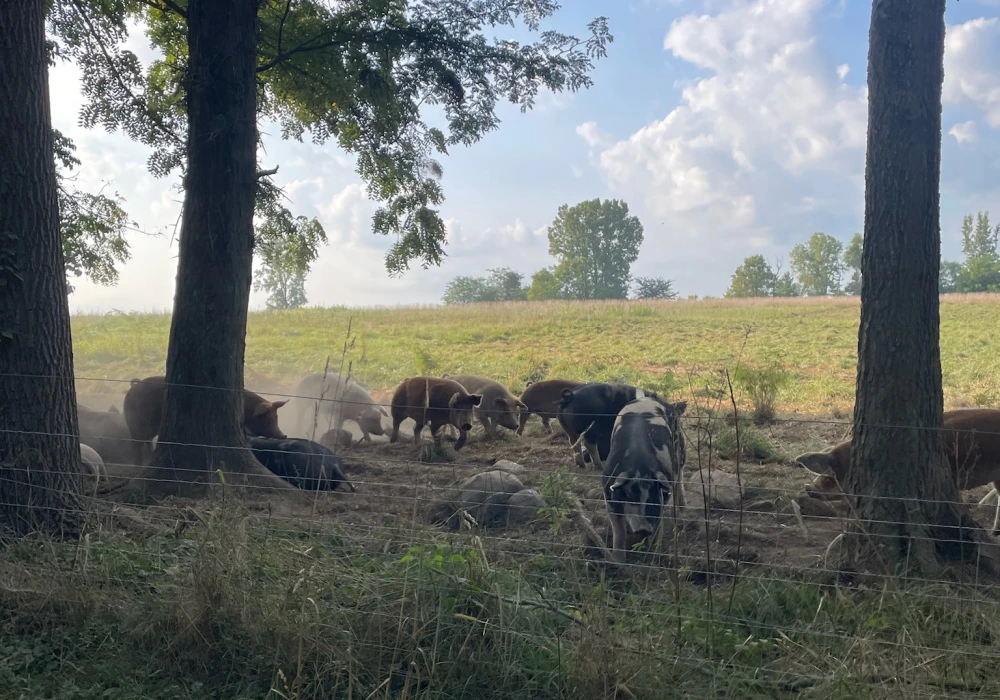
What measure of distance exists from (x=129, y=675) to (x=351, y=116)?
9431 millimetres

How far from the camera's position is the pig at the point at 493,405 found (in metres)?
13.4

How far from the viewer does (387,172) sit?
12445mm

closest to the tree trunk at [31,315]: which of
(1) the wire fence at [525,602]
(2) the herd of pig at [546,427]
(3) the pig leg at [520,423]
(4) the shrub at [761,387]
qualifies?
(1) the wire fence at [525,602]

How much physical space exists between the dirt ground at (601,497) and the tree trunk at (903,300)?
64 centimetres

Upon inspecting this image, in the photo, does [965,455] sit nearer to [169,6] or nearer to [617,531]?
[617,531]

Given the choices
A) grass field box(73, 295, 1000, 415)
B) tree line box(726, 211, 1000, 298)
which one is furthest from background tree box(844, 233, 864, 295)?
grass field box(73, 295, 1000, 415)

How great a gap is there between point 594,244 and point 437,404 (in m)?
72.2

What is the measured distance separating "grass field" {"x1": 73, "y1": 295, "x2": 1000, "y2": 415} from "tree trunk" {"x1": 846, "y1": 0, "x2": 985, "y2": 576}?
9068mm

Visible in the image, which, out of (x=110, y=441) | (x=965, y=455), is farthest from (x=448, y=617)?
(x=110, y=441)

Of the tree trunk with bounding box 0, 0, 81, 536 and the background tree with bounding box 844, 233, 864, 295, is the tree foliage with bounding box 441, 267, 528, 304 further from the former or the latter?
the tree trunk with bounding box 0, 0, 81, 536

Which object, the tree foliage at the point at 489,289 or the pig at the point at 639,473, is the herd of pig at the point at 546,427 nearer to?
the pig at the point at 639,473

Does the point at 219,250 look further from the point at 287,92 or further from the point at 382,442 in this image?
the point at 382,442

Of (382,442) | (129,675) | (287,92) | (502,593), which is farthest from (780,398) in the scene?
(129,675)

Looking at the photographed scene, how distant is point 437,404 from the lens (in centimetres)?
1327
